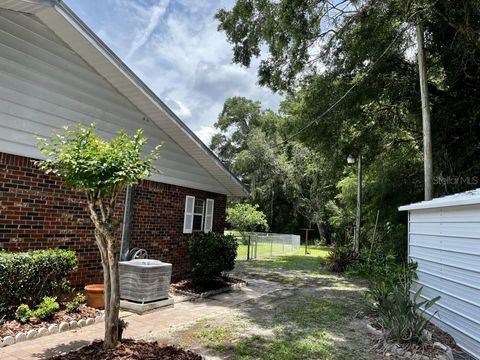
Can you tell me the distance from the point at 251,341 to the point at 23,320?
311cm

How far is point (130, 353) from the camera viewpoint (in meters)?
3.76

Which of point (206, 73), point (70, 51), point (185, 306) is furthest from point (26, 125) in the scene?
point (206, 73)

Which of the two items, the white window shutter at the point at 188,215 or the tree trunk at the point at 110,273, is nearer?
the tree trunk at the point at 110,273

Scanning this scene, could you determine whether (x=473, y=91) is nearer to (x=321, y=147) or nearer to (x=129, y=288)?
(x=321, y=147)

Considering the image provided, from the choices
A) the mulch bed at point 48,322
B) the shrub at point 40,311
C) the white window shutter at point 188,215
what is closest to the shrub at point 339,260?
the white window shutter at point 188,215

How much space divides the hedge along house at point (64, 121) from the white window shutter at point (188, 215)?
57 cm

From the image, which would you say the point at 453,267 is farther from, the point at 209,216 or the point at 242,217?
the point at 242,217

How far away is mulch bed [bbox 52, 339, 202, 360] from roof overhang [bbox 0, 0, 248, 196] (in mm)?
4700

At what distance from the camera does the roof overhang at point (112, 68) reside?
5406 mm

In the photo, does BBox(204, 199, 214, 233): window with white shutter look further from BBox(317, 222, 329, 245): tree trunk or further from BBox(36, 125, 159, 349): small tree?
BBox(317, 222, 329, 245): tree trunk

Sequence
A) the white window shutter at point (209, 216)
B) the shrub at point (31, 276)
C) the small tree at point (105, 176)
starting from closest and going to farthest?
the small tree at point (105, 176)
the shrub at point (31, 276)
the white window shutter at point (209, 216)

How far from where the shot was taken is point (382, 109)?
477 inches

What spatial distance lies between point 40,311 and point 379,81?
33.5 ft

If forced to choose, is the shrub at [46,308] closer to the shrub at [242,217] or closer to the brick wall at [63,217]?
the brick wall at [63,217]
